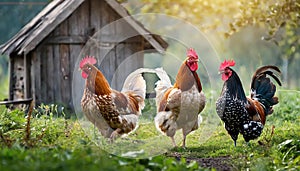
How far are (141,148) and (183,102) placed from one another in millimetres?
835

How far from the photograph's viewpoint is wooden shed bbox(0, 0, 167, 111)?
12.1 meters

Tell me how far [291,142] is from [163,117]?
1.81m

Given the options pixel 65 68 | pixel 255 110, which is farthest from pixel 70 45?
pixel 255 110

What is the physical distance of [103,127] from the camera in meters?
8.20

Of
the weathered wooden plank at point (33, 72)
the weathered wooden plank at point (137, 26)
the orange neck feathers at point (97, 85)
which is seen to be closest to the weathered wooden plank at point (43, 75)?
the weathered wooden plank at point (33, 72)

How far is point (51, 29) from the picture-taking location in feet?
38.3

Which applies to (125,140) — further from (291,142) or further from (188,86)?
(291,142)

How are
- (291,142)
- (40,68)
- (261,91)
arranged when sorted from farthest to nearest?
(40,68)
(261,91)
(291,142)

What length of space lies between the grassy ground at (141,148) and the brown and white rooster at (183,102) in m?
0.32

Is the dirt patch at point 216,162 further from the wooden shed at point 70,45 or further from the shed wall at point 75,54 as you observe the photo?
the shed wall at point 75,54

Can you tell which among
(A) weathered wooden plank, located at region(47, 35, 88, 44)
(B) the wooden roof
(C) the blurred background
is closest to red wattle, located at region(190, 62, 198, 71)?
(C) the blurred background

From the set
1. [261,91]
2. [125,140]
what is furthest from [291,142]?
[125,140]

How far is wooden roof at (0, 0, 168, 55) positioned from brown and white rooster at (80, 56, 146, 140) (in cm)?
338

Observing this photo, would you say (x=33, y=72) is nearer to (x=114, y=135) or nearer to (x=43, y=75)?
(x=43, y=75)
